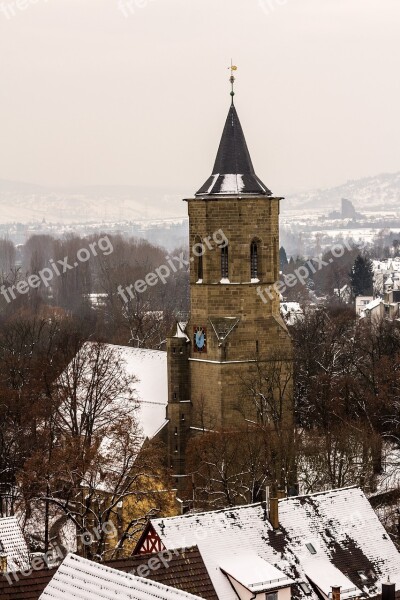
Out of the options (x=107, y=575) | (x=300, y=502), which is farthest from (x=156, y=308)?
(x=107, y=575)

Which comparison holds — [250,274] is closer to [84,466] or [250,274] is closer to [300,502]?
[84,466]

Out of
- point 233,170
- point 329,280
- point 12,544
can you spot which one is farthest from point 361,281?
point 12,544

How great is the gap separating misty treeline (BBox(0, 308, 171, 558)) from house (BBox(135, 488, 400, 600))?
15.5ft

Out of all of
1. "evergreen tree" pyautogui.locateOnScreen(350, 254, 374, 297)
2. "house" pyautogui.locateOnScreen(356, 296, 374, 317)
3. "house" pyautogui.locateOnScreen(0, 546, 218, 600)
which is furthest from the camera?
"evergreen tree" pyautogui.locateOnScreen(350, 254, 374, 297)

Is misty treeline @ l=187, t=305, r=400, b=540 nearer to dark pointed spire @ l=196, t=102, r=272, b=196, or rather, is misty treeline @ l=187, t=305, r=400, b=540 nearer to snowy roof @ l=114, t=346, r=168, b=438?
snowy roof @ l=114, t=346, r=168, b=438

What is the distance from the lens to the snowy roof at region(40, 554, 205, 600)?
80.2 feet

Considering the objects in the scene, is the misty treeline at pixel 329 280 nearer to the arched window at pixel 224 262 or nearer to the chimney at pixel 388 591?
the arched window at pixel 224 262

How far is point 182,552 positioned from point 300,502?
6.25 m

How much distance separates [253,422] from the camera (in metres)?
54.8

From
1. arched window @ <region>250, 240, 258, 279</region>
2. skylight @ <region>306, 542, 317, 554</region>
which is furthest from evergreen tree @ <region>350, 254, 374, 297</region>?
skylight @ <region>306, 542, 317, 554</region>

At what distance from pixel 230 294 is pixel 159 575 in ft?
83.7

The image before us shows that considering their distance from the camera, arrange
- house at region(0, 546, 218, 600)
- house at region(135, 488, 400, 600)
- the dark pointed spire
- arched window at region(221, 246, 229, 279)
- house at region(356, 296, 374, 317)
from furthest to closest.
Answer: house at region(356, 296, 374, 317), arched window at region(221, 246, 229, 279), the dark pointed spire, house at region(135, 488, 400, 600), house at region(0, 546, 218, 600)

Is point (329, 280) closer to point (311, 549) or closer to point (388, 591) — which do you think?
point (311, 549)

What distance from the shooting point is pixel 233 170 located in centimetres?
5534
